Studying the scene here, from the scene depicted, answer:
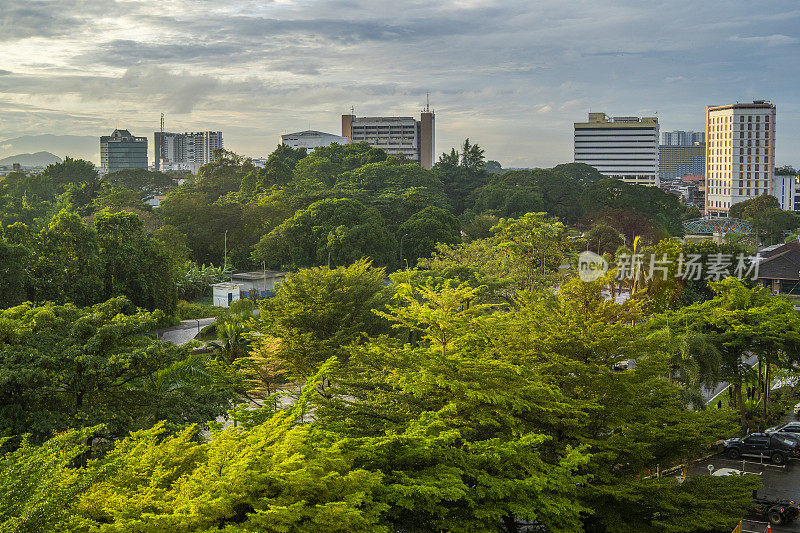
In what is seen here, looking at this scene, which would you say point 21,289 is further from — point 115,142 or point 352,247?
point 115,142

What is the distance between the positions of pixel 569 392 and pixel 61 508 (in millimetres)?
9212

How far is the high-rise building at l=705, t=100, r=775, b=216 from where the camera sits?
11006 cm

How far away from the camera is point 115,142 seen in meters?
173

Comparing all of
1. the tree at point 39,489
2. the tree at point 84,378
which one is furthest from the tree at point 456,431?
the tree at point 39,489

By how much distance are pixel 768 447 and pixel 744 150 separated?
104m

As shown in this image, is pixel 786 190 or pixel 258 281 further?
pixel 786 190

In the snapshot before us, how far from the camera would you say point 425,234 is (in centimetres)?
5256

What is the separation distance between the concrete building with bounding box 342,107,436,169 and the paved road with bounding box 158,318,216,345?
107 meters

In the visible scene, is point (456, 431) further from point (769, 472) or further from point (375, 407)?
point (769, 472)

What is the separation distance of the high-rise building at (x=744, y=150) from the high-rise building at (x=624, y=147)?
986 inches

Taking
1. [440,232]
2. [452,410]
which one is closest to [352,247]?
[440,232]

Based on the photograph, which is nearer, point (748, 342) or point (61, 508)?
point (61, 508)

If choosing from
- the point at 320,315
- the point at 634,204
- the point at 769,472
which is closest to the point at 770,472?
the point at 769,472

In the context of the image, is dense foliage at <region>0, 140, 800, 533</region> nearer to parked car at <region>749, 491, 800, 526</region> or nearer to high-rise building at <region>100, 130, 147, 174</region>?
parked car at <region>749, 491, 800, 526</region>
